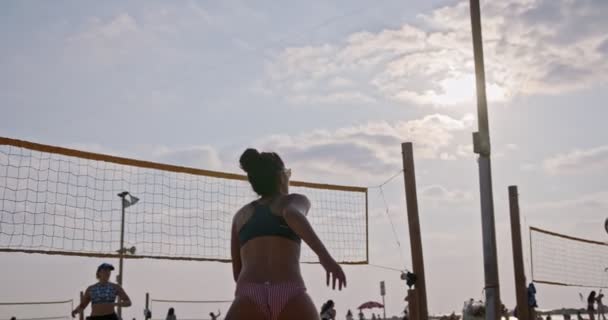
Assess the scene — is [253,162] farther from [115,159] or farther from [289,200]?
[115,159]

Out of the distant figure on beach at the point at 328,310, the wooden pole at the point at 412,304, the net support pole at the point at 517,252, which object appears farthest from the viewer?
the distant figure on beach at the point at 328,310

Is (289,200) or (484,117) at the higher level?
(484,117)

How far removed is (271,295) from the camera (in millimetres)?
2906

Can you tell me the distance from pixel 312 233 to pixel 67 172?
6.65 meters

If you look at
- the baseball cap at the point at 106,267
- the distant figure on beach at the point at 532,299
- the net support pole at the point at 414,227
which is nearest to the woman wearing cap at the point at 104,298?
the baseball cap at the point at 106,267

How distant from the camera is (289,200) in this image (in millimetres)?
3002

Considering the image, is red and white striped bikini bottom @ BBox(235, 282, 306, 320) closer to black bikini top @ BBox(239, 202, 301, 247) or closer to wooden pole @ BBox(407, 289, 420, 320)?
black bikini top @ BBox(239, 202, 301, 247)

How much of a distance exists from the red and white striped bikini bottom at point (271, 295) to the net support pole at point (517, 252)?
11.1 meters

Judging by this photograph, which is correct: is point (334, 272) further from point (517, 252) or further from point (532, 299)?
point (532, 299)

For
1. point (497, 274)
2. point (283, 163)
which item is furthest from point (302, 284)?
point (497, 274)

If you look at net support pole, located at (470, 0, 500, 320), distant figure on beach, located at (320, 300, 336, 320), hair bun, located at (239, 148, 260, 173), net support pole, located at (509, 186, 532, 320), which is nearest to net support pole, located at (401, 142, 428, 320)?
net support pole, located at (470, 0, 500, 320)

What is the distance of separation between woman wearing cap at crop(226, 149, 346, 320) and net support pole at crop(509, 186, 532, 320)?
11.0 meters

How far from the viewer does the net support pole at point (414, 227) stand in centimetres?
926

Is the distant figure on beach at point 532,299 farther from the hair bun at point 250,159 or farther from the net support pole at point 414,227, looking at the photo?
the hair bun at point 250,159
